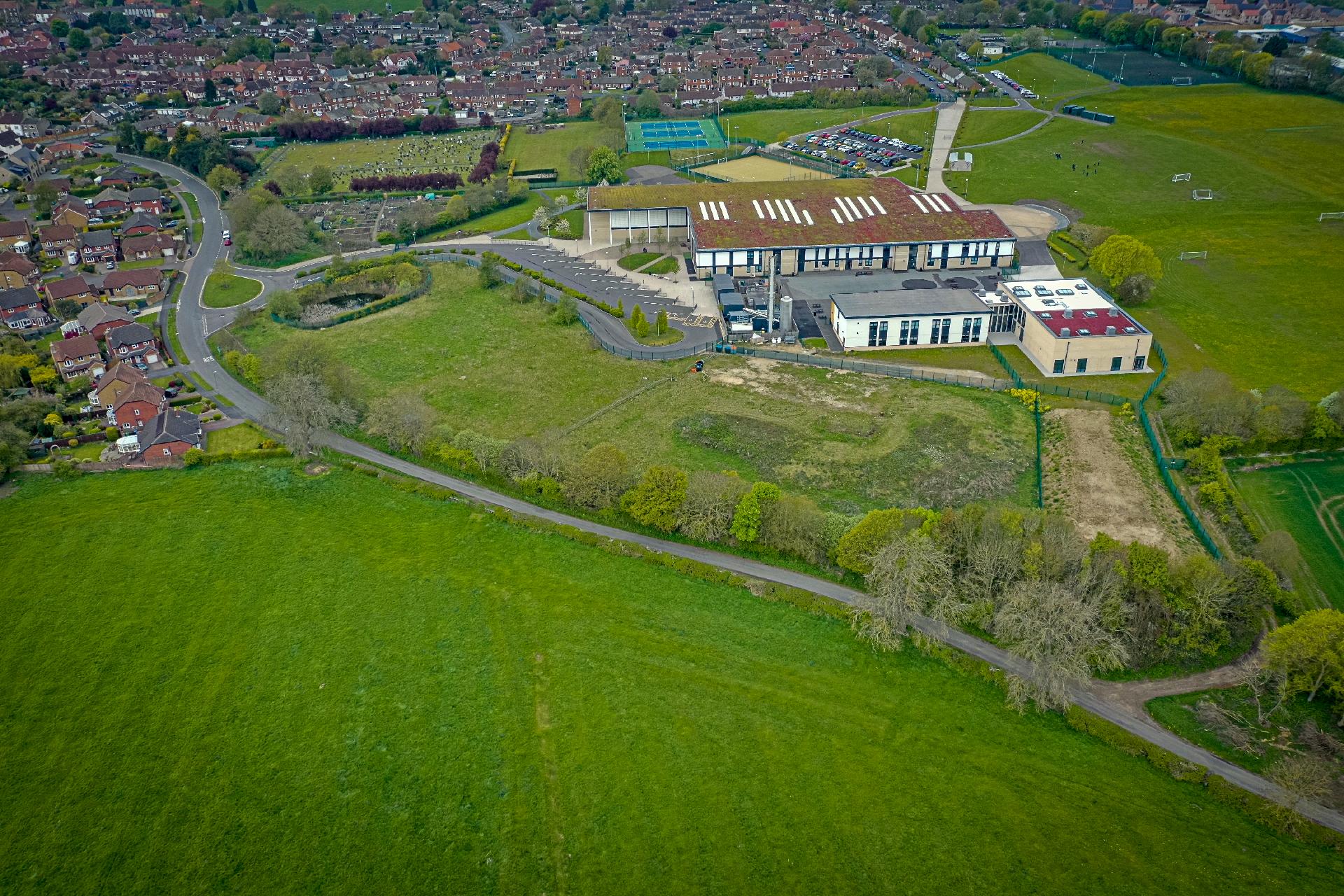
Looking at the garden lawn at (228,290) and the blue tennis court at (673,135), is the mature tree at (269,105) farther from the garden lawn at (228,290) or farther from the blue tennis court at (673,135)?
the garden lawn at (228,290)

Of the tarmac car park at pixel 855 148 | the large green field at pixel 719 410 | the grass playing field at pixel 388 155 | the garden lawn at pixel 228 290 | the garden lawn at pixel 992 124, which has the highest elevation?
the garden lawn at pixel 992 124

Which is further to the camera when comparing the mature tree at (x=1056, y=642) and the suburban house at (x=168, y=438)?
the suburban house at (x=168, y=438)

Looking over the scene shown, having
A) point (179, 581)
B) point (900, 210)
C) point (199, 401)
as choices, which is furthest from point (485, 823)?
point (900, 210)

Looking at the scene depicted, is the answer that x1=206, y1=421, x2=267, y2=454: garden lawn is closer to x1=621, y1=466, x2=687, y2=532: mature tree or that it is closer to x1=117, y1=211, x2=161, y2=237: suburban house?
x1=621, y1=466, x2=687, y2=532: mature tree

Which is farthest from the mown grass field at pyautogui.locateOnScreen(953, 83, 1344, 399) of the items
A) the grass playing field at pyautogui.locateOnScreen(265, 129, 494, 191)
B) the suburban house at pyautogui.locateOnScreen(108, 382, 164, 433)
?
the suburban house at pyautogui.locateOnScreen(108, 382, 164, 433)

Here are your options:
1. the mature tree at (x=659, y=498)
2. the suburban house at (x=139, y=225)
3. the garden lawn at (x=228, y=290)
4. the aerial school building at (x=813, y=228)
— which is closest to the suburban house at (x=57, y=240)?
the suburban house at (x=139, y=225)

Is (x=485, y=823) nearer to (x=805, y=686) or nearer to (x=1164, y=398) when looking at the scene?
(x=805, y=686)
